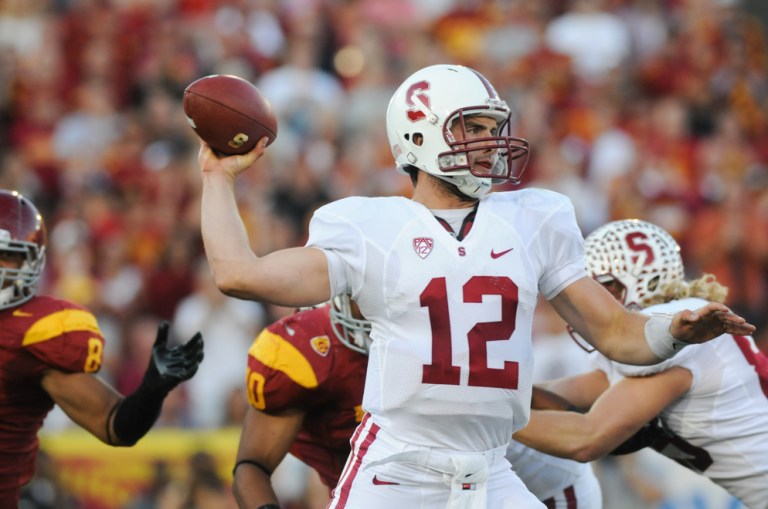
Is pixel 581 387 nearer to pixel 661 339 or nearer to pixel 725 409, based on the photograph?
pixel 725 409

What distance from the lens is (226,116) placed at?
365 cm

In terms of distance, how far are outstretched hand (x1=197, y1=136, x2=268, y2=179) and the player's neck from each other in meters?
0.53

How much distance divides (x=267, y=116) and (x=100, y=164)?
7010 millimetres

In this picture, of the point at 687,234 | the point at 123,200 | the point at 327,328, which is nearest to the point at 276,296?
the point at 327,328

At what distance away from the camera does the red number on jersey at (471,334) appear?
11.6 feet

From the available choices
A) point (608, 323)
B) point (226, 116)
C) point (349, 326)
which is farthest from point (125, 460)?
point (608, 323)

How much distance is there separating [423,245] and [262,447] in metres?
1.22

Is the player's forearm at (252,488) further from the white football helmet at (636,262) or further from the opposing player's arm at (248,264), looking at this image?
the white football helmet at (636,262)

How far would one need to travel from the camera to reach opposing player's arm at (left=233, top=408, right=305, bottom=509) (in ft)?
14.2

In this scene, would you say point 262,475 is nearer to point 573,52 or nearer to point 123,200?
point 123,200

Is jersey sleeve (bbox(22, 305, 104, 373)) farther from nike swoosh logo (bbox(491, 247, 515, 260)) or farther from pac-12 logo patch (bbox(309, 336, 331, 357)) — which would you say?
nike swoosh logo (bbox(491, 247, 515, 260))

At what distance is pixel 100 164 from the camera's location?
34.4 ft

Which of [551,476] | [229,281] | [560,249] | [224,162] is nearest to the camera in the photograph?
[229,281]

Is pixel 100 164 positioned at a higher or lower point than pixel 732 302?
higher
